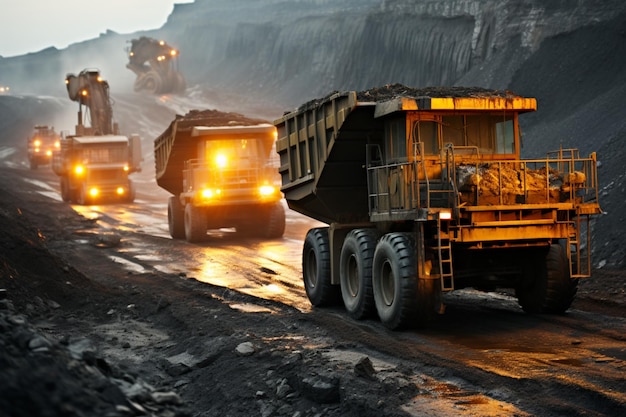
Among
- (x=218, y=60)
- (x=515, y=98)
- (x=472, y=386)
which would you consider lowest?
(x=472, y=386)

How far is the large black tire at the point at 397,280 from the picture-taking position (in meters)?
11.1

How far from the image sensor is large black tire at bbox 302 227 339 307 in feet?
44.9

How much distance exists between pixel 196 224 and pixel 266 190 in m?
1.99

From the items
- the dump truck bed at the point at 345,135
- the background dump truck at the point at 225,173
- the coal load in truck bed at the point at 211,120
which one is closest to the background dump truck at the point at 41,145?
the coal load in truck bed at the point at 211,120

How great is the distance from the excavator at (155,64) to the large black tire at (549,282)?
223 ft

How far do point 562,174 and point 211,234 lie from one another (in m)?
15.4

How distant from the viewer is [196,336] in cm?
1157

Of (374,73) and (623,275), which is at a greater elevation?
(374,73)

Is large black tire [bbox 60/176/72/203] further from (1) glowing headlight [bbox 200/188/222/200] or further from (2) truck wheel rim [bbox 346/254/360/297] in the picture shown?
(2) truck wheel rim [bbox 346/254/360/297]

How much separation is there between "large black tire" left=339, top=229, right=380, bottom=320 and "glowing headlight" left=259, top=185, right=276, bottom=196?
1079 centimetres

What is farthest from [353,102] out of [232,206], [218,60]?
[218,60]

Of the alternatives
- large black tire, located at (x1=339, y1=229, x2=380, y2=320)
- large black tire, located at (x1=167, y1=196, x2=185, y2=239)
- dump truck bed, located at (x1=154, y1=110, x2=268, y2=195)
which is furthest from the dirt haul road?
large black tire, located at (x1=167, y1=196, x2=185, y2=239)

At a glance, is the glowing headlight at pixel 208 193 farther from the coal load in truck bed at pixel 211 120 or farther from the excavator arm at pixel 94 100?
the excavator arm at pixel 94 100

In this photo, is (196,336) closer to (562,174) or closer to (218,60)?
(562,174)
